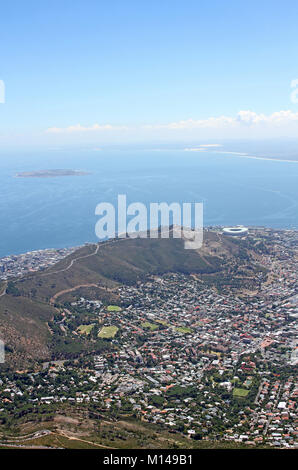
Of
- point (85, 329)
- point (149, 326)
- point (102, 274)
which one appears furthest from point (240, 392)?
point (102, 274)

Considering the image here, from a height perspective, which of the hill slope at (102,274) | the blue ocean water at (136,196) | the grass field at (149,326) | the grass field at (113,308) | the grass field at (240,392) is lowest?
the grass field at (240,392)

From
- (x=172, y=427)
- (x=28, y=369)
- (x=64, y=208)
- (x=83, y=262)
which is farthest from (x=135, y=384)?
(x=64, y=208)

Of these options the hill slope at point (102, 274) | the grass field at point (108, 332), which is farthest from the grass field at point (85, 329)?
the hill slope at point (102, 274)

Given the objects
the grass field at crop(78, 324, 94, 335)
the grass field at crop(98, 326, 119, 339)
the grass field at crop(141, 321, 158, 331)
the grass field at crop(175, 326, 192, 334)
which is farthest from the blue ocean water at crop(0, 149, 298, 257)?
the grass field at crop(175, 326, 192, 334)

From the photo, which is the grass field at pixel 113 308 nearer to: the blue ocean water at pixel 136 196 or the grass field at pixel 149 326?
the grass field at pixel 149 326

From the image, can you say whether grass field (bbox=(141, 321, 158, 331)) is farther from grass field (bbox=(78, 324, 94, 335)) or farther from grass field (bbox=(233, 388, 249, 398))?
grass field (bbox=(233, 388, 249, 398))
